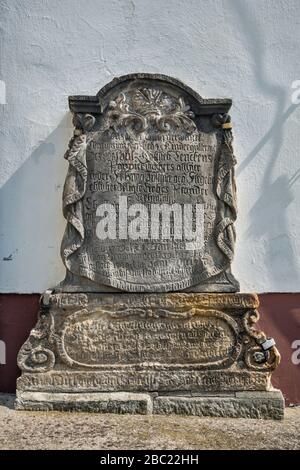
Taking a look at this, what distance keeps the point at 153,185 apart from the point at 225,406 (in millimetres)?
1724

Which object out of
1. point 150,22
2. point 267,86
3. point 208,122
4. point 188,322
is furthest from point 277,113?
point 188,322

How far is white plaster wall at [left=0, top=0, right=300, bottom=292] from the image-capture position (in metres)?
4.05

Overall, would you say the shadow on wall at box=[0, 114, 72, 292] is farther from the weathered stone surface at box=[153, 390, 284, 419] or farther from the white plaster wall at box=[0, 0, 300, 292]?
the weathered stone surface at box=[153, 390, 284, 419]

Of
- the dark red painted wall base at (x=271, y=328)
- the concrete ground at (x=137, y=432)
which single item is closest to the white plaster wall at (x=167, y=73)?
the dark red painted wall base at (x=271, y=328)

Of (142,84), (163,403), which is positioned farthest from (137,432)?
(142,84)

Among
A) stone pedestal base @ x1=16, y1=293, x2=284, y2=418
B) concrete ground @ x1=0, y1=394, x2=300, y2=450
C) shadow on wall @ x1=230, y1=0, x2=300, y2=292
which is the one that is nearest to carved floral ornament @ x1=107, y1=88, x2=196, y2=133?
shadow on wall @ x1=230, y1=0, x2=300, y2=292

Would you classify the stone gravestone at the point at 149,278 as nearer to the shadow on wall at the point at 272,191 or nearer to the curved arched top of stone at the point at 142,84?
the curved arched top of stone at the point at 142,84

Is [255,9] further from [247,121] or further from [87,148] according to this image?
[87,148]

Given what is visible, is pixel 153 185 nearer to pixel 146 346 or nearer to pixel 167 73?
pixel 167 73

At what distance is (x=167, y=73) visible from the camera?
4113 millimetres

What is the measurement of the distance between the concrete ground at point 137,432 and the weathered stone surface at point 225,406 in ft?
0.21

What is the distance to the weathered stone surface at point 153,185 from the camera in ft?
12.5

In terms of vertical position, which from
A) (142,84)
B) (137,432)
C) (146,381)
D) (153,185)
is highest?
(142,84)

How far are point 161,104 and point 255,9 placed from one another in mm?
1164
